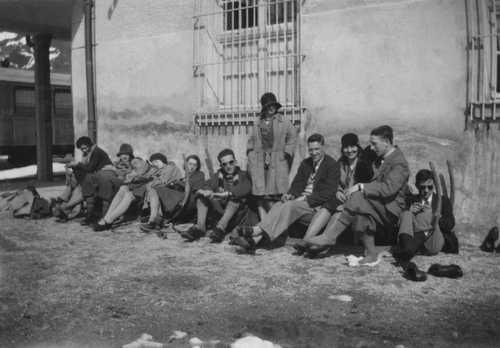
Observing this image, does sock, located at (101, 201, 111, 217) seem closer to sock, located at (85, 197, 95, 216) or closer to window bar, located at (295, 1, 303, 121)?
sock, located at (85, 197, 95, 216)

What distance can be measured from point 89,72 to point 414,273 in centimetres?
684

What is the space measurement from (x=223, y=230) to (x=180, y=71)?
9.95ft

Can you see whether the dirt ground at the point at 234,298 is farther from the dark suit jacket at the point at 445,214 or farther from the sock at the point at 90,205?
the sock at the point at 90,205

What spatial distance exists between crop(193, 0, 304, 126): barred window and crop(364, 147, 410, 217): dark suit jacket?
1799 mm

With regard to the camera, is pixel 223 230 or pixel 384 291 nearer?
pixel 384 291

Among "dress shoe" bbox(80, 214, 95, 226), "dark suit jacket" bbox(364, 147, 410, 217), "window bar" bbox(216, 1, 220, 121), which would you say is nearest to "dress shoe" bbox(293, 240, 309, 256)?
"dark suit jacket" bbox(364, 147, 410, 217)

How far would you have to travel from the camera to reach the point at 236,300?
442 cm

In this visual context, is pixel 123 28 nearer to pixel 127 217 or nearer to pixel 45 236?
pixel 127 217

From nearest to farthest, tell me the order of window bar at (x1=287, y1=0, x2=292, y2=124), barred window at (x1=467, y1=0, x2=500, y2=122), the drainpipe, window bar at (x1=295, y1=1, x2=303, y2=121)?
Result: barred window at (x1=467, y1=0, x2=500, y2=122), window bar at (x1=295, y1=1, x2=303, y2=121), window bar at (x1=287, y1=0, x2=292, y2=124), the drainpipe

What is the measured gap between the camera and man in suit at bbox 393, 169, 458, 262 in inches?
210

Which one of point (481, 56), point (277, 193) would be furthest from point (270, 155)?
point (481, 56)

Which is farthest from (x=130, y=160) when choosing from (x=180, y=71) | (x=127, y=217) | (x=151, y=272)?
(x=151, y=272)

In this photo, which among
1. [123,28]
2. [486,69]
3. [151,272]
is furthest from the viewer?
[123,28]

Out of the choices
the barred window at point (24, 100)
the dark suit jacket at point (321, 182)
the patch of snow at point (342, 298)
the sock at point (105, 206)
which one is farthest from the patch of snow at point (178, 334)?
the barred window at point (24, 100)
